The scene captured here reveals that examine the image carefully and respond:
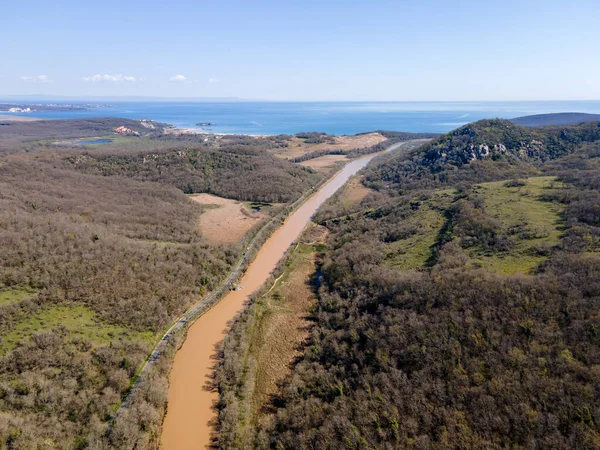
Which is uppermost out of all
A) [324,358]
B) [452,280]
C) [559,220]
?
[559,220]

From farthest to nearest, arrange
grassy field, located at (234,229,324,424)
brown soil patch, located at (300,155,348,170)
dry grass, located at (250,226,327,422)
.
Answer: brown soil patch, located at (300,155,348,170)
dry grass, located at (250,226,327,422)
grassy field, located at (234,229,324,424)

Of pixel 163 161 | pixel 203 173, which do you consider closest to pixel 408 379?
pixel 203 173

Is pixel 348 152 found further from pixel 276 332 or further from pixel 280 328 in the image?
pixel 276 332

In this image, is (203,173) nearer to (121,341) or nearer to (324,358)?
(121,341)

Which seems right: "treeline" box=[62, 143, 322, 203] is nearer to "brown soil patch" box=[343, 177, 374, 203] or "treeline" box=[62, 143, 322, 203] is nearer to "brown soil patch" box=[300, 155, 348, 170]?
"brown soil patch" box=[343, 177, 374, 203]

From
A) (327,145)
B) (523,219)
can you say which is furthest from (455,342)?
(327,145)

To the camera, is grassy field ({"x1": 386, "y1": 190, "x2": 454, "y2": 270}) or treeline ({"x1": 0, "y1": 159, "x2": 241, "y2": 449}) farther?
grassy field ({"x1": 386, "y1": 190, "x2": 454, "y2": 270})

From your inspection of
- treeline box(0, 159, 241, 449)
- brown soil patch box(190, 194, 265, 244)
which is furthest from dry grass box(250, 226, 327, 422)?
brown soil patch box(190, 194, 265, 244)
